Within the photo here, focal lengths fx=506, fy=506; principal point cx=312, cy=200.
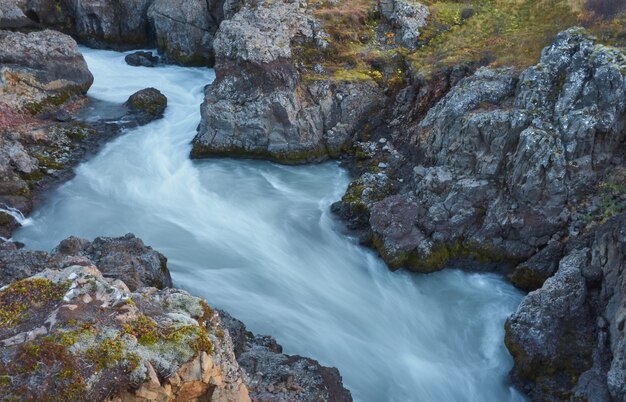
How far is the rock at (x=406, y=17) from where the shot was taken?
80.8 feet

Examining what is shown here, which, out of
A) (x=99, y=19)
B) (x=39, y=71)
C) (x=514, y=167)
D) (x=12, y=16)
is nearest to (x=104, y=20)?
(x=99, y=19)

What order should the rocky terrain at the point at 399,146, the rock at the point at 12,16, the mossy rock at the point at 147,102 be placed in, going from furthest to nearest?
the rock at the point at 12,16 < the mossy rock at the point at 147,102 < the rocky terrain at the point at 399,146

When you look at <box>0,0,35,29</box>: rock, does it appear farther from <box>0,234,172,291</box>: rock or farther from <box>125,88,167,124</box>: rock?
<box>0,234,172,291</box>: rock

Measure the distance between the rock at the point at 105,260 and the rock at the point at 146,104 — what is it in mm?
12473

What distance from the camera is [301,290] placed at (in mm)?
16500

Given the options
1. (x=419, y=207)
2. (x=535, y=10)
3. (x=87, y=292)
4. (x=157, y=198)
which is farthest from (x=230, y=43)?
(x=87, y=292)

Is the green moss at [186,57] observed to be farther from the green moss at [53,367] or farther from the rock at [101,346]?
the green moss at [53,367]

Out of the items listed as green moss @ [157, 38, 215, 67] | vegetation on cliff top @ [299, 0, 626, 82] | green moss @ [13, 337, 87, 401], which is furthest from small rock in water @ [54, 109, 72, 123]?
green moss @ [13, 337, 87, 401]

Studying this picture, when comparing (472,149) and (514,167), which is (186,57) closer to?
(472,149)

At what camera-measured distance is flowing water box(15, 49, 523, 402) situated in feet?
46.3

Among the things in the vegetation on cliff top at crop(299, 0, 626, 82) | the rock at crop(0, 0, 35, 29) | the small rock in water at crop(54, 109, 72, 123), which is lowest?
the small rock in water at crop(54, 109, 72, 123)

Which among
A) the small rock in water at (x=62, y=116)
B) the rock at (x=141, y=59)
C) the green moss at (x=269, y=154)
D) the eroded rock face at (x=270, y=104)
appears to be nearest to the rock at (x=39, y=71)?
the small rock in water at (x=62, y=116)

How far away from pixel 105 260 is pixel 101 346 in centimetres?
630

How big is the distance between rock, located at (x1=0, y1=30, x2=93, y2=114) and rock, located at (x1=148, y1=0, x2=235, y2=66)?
5970mm
